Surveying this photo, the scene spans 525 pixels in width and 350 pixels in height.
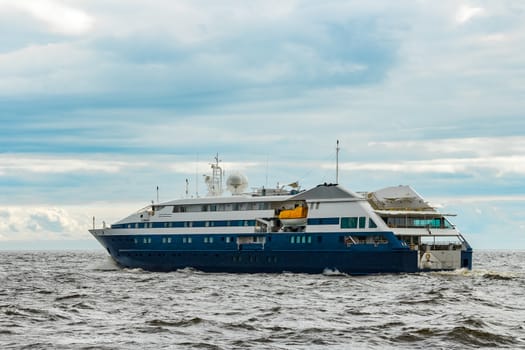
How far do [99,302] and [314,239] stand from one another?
21.7m

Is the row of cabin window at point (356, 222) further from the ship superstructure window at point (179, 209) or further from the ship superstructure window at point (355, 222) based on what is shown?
the ship superstructure window at point (179, 209)

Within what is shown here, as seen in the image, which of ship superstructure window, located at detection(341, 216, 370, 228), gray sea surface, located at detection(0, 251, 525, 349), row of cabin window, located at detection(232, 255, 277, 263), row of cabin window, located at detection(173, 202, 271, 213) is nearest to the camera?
gray sea surface, located at detection(0, 251, 525, 349)

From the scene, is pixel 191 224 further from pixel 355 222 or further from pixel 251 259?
pixel 355 222

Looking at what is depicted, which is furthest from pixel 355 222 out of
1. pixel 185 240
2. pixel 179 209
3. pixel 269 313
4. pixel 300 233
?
pixel 269 313

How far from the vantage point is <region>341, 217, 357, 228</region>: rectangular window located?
5453cm

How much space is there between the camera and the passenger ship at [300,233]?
54.0 metres

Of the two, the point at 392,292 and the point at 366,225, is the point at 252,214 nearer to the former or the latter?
the point at 366,225

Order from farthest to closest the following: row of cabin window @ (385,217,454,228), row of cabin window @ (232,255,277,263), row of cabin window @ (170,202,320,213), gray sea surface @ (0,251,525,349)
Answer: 1. row of cabin window @ (170,202,320,213)
2. row of cabin window @ (232,255,277,263)
3. row of cabin window @ (385,217,454,228)
4. gray sea surface @ (0,251,525,349)

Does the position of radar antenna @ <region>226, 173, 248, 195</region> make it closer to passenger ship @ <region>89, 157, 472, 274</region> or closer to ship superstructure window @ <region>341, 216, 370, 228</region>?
passenger ship @ <region>89, 157, 472, 274</region>

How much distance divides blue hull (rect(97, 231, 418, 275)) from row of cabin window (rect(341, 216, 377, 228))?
4.14 ft

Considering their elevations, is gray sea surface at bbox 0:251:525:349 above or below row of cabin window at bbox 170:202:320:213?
below

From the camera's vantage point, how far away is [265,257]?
58.3 m

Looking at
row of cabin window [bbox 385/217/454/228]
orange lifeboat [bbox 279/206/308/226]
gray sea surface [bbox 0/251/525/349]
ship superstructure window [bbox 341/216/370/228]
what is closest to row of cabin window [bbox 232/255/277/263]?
orange lifeboat [bbox 279/206/308/226]

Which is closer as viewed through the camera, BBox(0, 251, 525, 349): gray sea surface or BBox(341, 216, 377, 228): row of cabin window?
BBox(0, 251, 525, 349): gray sea surface
